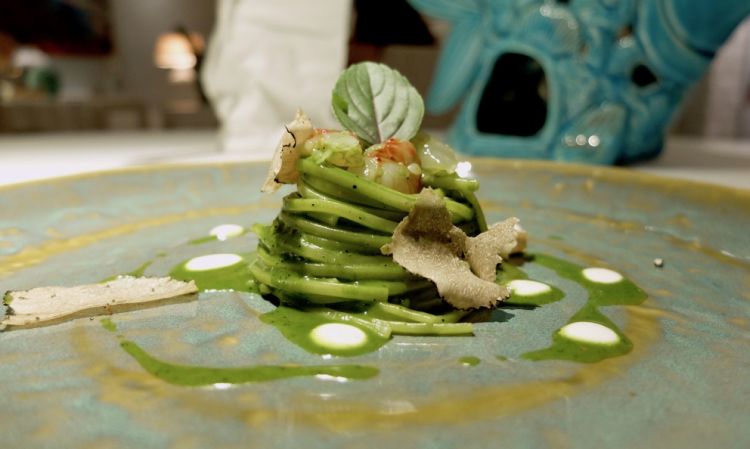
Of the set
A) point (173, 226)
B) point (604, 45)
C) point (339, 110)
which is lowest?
point (173, 226)

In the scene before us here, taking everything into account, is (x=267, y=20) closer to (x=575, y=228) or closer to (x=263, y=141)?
(x=263, y=141)

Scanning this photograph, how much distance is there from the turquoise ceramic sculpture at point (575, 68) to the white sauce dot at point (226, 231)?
5.52ft

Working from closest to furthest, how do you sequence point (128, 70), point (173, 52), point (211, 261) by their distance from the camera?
point (211, 261) < point (173, 52) < point (128, 70)

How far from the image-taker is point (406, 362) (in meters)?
1.31

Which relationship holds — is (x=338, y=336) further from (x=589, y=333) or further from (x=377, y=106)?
(x=377, y=106)

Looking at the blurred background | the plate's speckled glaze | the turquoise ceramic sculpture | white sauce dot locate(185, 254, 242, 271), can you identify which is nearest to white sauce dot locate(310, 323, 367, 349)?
the plate's speckled glaze

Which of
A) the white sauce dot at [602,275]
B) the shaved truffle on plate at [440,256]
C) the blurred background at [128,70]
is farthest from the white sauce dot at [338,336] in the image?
the blurred background at [128,70]

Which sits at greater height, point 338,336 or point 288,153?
point 288,153

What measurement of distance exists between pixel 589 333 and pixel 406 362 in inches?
Result: 16.9

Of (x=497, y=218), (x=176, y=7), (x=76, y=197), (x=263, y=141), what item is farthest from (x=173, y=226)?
(x=176, y=7)

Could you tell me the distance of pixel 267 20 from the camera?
4.49 metres

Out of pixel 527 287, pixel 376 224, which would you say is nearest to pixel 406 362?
pixel 376 224

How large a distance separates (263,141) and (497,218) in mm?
2324

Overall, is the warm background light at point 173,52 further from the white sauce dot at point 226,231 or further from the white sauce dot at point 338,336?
the white sauce dot at point 338,336
